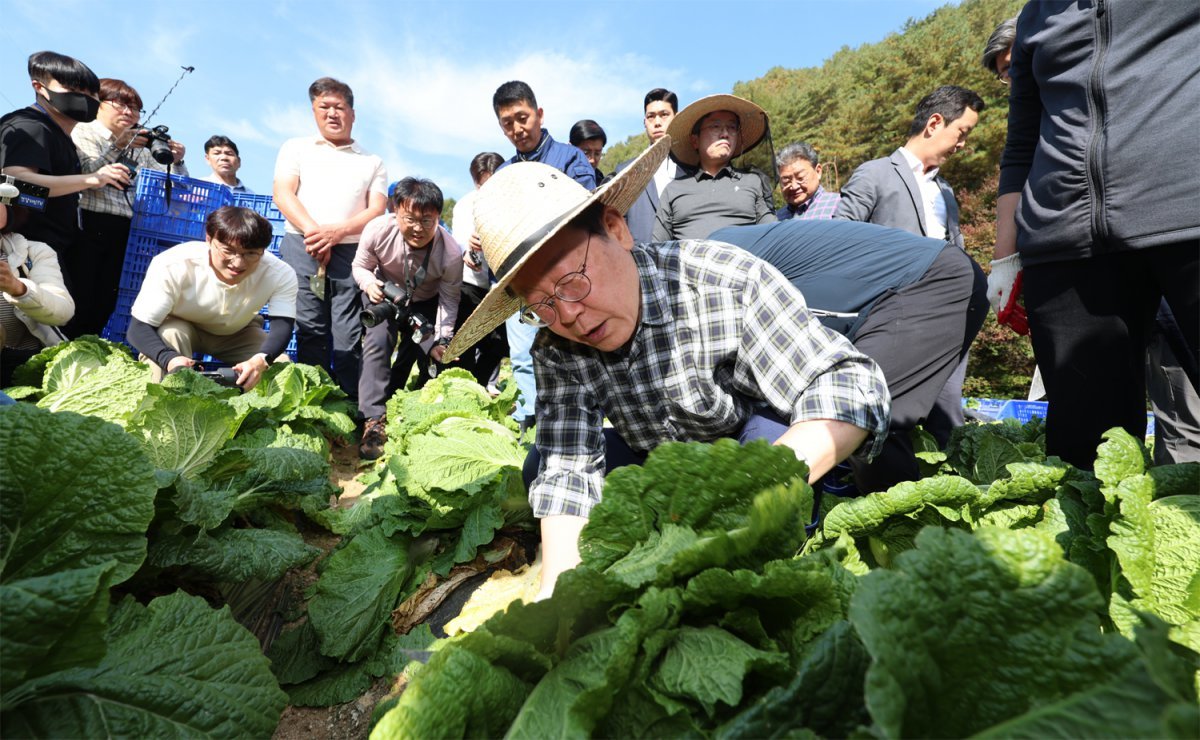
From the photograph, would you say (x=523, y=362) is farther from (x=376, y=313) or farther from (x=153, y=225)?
(x=153, y=225)

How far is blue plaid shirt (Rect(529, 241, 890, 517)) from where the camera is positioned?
1.64 meters

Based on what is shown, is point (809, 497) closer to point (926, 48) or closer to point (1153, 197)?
point (1153, 197)

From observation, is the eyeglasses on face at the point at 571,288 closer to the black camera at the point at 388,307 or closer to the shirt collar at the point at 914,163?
the shirt collar at the point at 914,163

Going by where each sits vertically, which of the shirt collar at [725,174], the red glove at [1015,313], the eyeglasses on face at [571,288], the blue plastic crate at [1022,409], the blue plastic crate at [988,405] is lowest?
the blue plastic crate at [988,405]

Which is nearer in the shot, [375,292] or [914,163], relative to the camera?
[914,163]

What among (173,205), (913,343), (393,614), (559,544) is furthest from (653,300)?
(173,205)

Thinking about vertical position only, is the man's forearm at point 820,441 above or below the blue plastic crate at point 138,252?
below

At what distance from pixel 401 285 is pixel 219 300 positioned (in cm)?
132

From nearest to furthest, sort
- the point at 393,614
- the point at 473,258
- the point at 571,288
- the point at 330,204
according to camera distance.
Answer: the point at 571,288
the point at 393,614
the point at 473,258
the point at 330,204

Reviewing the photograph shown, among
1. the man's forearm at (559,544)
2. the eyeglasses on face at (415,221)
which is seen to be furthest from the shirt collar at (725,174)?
the man's forearm at (559,544)

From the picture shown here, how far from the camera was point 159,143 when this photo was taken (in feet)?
18.6

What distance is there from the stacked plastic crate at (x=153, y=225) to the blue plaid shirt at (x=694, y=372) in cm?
569

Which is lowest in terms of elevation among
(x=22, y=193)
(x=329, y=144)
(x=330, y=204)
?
(x=330, y=204)

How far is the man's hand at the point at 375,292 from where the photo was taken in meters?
5.04
